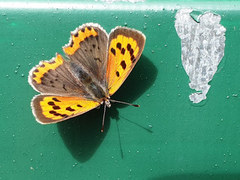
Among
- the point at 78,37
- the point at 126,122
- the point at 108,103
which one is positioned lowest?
the point at 126,122

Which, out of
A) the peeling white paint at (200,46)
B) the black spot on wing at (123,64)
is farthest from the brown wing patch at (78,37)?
the peeling white paint at (200,46)

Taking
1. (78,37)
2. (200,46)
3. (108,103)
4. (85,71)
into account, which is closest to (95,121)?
(108,103)

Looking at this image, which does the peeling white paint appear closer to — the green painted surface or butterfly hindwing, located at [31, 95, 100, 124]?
the green painted surface

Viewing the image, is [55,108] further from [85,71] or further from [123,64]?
[123,64]

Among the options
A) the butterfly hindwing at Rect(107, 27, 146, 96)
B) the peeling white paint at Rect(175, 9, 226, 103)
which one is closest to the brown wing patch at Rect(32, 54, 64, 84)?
the butterfly hindwing at Rect(107, 27, 146, 96)

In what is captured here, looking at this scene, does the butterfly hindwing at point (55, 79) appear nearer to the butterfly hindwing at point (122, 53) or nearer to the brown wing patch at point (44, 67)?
the brown wing patch at point (44, 67)

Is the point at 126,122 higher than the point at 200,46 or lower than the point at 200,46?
lower

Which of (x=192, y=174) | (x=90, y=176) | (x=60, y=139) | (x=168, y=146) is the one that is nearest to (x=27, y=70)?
(x=60, y=139)

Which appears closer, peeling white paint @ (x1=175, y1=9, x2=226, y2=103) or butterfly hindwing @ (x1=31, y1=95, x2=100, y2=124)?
butterfly hindwing @ (x1=31, y1=95, x2=100, y2=124)
